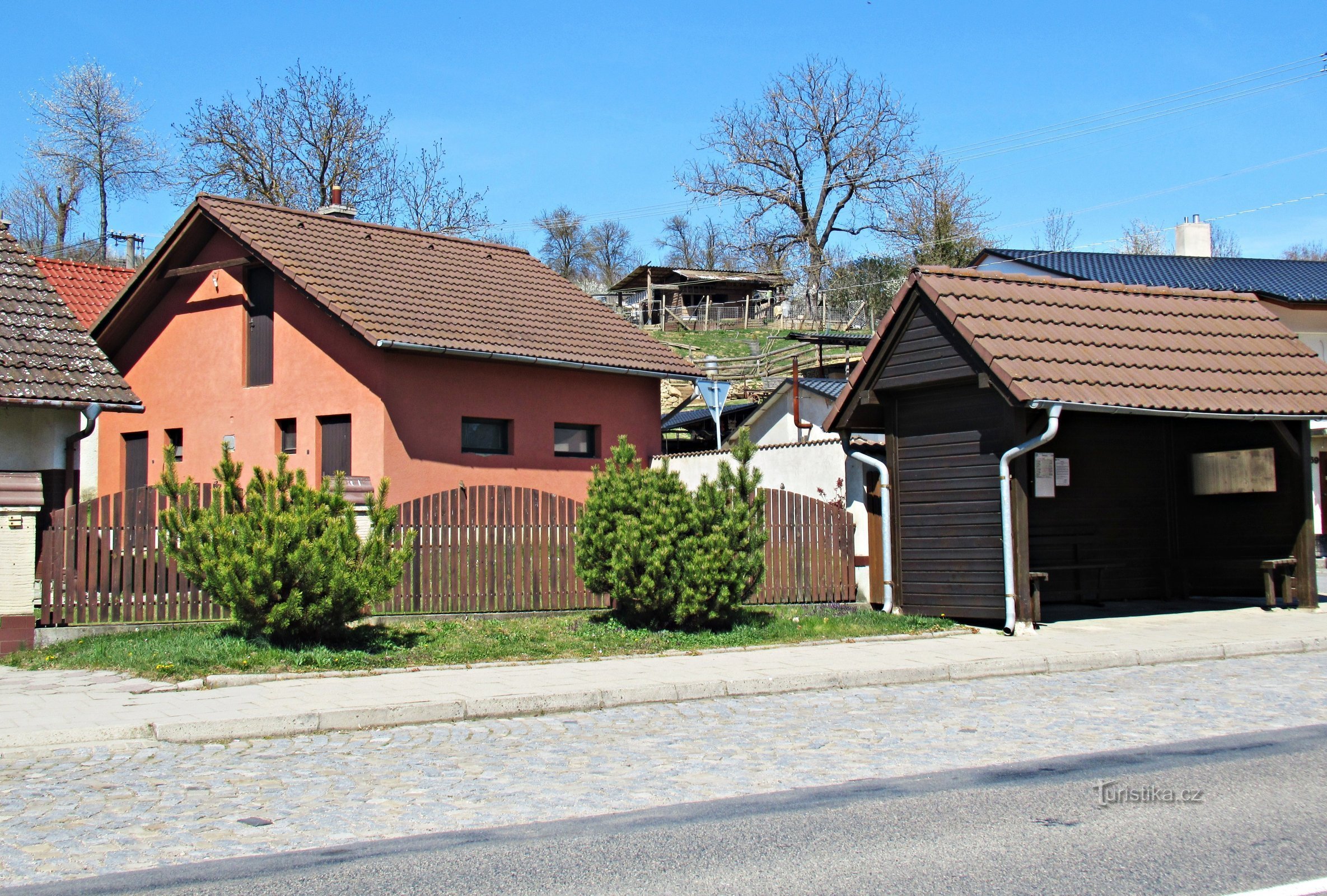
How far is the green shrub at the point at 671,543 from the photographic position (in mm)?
13125

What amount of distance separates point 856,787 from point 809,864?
1.68m

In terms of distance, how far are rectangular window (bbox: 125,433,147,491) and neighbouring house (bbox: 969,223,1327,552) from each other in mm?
17203

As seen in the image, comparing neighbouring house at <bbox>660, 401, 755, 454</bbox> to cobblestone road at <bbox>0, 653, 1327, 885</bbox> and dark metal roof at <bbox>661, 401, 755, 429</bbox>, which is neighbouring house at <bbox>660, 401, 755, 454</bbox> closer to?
dark metal roof at <bbox>661, 401, 755, 429</bbox>

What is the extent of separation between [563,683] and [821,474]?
7921 mm

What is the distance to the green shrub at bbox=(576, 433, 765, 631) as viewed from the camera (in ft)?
43.1

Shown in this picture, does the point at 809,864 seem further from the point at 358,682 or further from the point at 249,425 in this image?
the point at 249,425

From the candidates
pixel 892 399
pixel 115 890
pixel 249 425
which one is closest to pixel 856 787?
pixel 115 890

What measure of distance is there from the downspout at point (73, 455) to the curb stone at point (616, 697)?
7.31m

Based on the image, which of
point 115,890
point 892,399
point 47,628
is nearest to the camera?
point 115,890

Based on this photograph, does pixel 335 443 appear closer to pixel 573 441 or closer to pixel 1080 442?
pixel 573 441

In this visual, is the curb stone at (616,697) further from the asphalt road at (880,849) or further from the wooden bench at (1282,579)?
the wooden bench at (1282,579)

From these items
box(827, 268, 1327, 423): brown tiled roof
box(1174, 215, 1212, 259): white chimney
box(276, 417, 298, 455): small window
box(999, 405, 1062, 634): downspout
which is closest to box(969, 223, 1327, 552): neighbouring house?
box(1174, 215, 1212, 259): white chimney

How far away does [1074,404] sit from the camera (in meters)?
13.3
